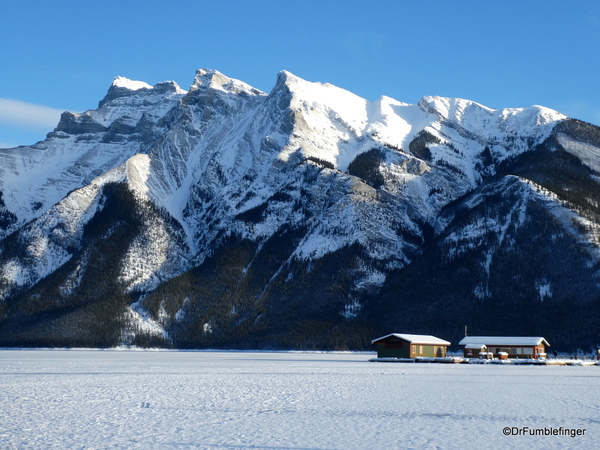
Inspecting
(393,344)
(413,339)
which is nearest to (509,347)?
(413,339)

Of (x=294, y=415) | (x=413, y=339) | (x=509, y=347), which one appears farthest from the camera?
(x=509, y=347)

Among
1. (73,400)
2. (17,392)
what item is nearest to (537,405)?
(73,400)

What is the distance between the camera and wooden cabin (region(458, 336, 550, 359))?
136500mm

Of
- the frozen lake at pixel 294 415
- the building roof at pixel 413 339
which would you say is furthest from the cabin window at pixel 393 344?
the frozen lake at pixel 294 415

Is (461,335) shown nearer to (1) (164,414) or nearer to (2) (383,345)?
(2) (383,345)

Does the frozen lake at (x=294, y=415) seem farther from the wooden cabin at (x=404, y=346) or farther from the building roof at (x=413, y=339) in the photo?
the wooden cabin at (x=404, y=346)

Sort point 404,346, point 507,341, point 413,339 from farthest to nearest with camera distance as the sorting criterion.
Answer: point 507,341
point 413,339
point 404,346

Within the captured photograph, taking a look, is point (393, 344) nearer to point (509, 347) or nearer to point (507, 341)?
point (507, 341)

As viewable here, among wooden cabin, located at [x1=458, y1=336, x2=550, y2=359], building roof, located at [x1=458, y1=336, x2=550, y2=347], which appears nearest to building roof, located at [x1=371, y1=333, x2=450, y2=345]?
wooden cabin, located at [x1=458, y1=336, x2=550, y2=359]

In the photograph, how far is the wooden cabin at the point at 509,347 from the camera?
13650 cm

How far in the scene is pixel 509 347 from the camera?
455ft

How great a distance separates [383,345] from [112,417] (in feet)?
337

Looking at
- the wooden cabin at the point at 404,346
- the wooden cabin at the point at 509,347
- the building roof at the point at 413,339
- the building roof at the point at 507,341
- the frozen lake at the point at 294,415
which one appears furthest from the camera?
the building roof at the point at 507,341

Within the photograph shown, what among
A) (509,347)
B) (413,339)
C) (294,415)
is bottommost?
(294,415)
